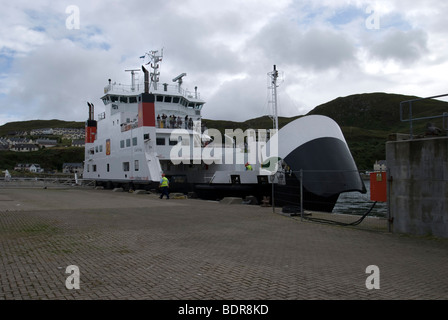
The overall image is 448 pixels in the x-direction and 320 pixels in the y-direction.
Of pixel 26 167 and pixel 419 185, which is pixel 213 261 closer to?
pixel 419 185

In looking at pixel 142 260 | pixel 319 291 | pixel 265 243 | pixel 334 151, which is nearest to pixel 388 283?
pixel 319 291

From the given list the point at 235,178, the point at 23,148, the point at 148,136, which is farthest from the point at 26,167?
the point at 235,178

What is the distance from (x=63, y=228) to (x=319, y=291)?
261 inches

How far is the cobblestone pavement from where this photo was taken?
4250 mm

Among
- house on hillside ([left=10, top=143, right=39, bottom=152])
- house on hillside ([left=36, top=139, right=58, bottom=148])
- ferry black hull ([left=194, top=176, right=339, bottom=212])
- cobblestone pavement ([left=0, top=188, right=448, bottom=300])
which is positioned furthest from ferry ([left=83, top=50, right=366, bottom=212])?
house on hillside ([left=36, top=139, right=58, bottom=148])

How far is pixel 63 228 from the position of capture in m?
8.82

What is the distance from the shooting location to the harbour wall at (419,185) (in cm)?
770

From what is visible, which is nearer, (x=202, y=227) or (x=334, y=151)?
(x=202, y=227)

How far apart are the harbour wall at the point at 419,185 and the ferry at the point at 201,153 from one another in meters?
1.39

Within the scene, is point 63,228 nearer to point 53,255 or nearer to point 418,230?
point 53,255

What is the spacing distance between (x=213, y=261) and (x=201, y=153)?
1664 cm

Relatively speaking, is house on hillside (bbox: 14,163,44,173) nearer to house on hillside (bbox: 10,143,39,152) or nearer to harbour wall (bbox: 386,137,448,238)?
house on hillside (bbox: 10,143,39,152)

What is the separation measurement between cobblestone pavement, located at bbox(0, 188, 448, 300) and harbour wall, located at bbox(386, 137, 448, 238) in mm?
349

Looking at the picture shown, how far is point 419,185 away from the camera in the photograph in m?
8.07
